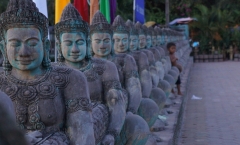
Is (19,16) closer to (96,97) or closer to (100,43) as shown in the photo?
(96,97)

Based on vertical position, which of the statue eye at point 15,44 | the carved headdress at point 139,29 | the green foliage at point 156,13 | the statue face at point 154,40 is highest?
the green foliage at point 156,13

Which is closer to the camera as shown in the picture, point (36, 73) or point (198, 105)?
point (36, 73)

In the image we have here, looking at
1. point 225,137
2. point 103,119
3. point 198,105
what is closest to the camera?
point 103,119

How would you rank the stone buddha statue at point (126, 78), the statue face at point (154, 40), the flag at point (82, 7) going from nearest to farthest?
the stone buddha statue at point (126, 78) < the flag at point (82, 7) < the statue face at point (154, 40)

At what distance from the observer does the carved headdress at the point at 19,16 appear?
321cm

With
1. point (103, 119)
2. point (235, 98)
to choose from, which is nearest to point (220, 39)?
point (235, 98)

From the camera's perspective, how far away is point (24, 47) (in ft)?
10.6

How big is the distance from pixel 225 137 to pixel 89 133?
516 centimetres

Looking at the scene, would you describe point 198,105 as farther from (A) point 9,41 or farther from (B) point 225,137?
(A) point 9,41

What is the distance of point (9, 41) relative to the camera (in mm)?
3246

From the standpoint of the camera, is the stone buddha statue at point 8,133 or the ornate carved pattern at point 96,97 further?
the ornate carved pattern at point 96,97

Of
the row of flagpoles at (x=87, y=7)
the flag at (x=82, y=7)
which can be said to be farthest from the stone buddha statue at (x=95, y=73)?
the flag at (x=82, y=7)

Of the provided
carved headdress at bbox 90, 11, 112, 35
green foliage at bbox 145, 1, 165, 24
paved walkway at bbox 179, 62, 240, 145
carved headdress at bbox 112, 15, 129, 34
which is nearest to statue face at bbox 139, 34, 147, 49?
paved walkway at bbox 179, 62, 240, 145

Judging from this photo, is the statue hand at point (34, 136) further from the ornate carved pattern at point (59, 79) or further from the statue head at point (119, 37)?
the statue head at point (119, 37)
